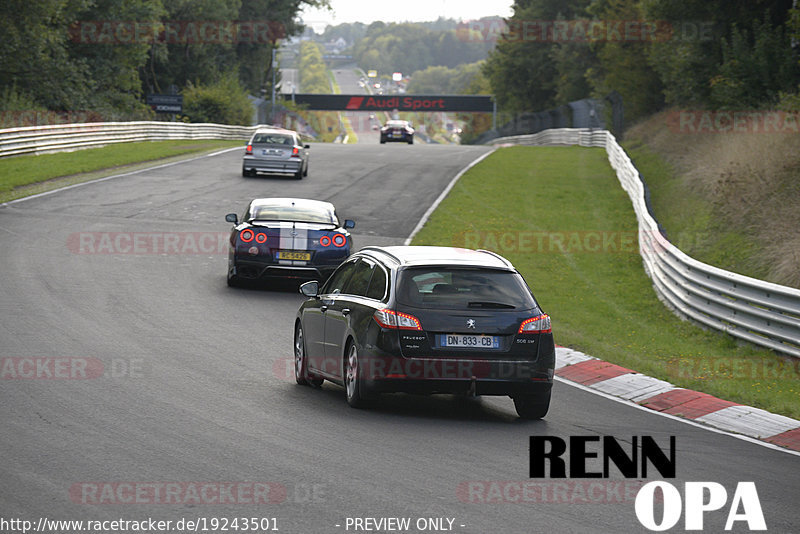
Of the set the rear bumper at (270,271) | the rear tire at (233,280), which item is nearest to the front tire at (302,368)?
the rear bumper at (270,271)

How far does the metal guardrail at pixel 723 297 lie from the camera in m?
13.1

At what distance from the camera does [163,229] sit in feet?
79.3

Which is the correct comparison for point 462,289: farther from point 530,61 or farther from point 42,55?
point 530,61

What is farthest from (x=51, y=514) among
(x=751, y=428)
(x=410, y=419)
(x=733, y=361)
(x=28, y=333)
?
(x=733, y=361)

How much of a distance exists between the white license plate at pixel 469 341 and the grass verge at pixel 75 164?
2058 cm

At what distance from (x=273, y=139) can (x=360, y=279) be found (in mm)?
26436

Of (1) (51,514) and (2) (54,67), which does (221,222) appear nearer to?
(1) (51,514)

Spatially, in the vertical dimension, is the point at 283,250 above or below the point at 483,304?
below

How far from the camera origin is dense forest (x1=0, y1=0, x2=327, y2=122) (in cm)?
5591

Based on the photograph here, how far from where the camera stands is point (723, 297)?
605 inches

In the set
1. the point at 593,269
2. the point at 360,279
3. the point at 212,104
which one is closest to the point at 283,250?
the point at 593,269

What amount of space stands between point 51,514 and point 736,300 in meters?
10.8

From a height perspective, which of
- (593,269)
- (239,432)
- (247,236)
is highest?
(239,432)

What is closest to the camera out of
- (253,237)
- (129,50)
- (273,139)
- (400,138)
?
(253,237)
